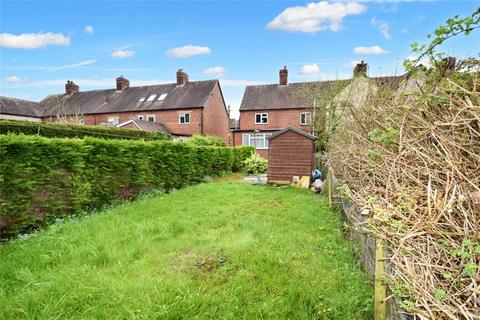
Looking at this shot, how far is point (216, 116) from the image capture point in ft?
97.2

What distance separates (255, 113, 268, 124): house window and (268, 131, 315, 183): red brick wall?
55.1ft

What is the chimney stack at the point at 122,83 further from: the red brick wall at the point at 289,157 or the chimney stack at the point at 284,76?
the red brick wall at the point at 289,157

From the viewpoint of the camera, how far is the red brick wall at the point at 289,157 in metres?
10.4

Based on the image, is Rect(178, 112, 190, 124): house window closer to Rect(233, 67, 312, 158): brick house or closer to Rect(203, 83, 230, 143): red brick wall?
Rect(203, 83, 230, 143): red brick wall

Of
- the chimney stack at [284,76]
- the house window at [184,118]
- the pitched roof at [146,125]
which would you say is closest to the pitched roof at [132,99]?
the house window at [184,118]

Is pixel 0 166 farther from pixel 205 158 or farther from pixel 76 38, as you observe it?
pixel 76 38

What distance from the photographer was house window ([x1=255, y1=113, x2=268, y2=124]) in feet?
89.0

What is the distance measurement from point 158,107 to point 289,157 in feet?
69.5

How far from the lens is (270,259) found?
3.68m

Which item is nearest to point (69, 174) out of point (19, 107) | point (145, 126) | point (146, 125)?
point (145, 126)

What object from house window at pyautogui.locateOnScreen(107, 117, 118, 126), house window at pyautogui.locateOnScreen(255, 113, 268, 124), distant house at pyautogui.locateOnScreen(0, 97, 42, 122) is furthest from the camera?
house window at pyautogui.locateOnScreen(107, 117, 118, 126)

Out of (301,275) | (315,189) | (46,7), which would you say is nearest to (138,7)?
(46,7)

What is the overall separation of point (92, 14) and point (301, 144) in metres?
8.83

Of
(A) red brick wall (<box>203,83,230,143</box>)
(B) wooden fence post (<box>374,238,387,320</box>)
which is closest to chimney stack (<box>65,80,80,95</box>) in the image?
(A) red brick wall (<box>203,83,230,143</box>)
